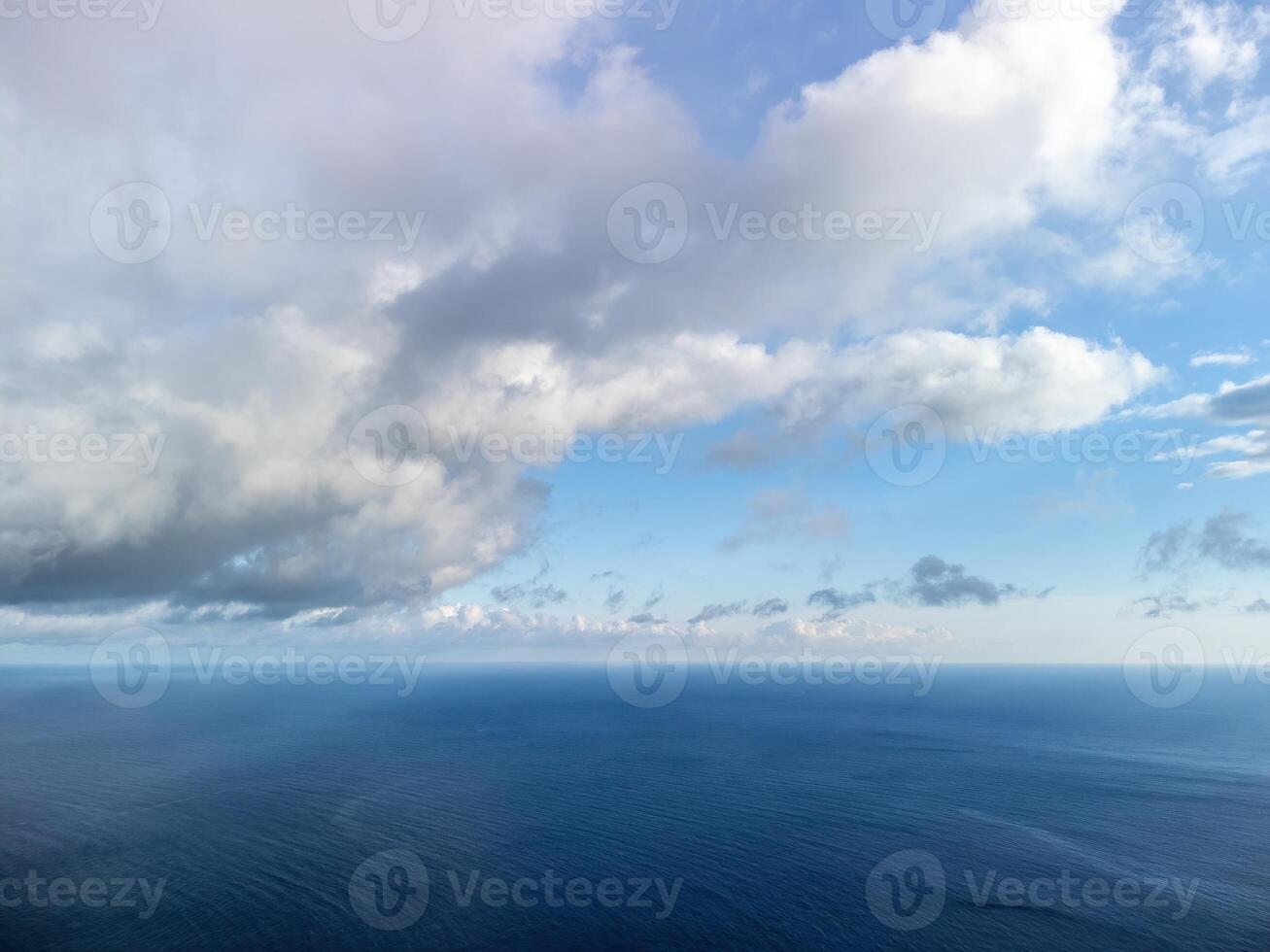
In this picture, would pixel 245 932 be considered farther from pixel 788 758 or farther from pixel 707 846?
pixel 788 758

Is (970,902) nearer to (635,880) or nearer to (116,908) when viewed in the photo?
(635,880)

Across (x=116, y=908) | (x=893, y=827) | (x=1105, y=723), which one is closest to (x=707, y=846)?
(x=893, y=827)

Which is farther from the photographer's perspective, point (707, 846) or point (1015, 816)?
point (1015, 816)

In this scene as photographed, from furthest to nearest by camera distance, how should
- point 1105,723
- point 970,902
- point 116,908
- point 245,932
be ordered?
point 1105,723
point 970,902
point 116,908
point 245,932

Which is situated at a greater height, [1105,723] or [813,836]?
[813,836]

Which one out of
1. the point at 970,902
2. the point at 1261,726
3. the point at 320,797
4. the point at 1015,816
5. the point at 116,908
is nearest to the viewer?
the point at 116,908

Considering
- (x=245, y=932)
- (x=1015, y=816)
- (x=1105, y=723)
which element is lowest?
(x=1105, y=723)
